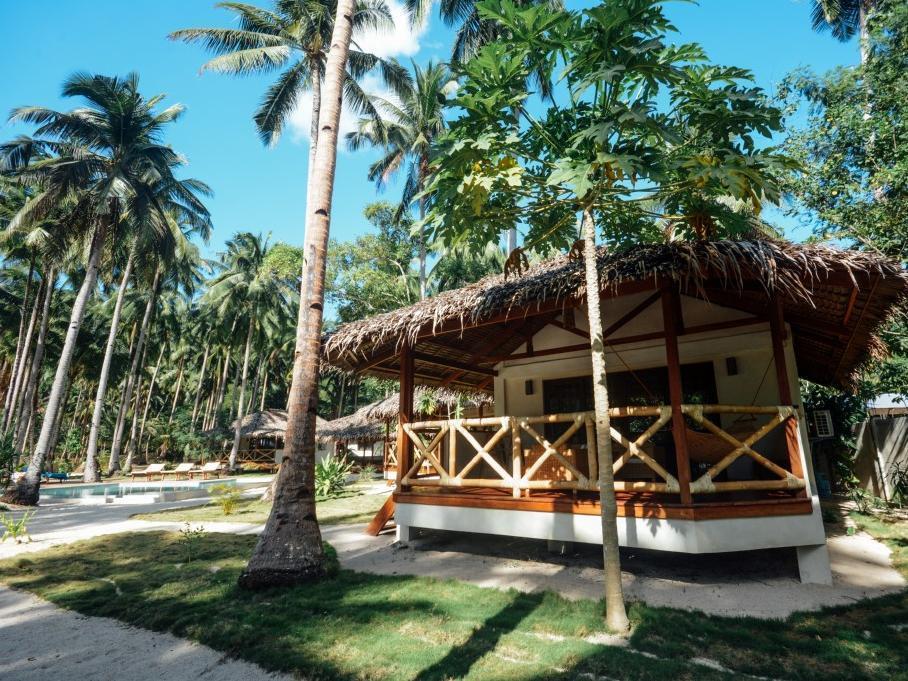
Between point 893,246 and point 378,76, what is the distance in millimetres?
15078

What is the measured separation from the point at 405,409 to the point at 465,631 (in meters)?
3.79

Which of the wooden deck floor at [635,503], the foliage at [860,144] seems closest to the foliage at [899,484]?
the foliage at [860,144]

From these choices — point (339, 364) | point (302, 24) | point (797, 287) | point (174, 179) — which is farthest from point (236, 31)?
point (797, 287)

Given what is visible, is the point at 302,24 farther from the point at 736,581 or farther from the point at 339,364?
the point at 736,581

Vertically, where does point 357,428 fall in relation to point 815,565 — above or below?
above

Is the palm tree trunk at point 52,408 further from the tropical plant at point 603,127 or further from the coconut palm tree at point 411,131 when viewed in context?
the tropical plant at point 603,127

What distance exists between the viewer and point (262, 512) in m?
10.8

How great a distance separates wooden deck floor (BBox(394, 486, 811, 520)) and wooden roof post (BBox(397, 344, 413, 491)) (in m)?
0.40

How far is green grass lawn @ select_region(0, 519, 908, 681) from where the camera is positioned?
9.51ft

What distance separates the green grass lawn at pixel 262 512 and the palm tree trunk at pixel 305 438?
434cm

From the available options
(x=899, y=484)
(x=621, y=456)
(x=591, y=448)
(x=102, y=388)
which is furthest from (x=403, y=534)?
(x=102, y=388)

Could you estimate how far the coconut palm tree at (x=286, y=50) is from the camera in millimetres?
13297

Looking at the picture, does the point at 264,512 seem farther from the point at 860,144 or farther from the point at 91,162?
the point at 860,144

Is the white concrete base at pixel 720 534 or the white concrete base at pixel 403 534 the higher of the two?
the white concrete base at pixel 720 534
